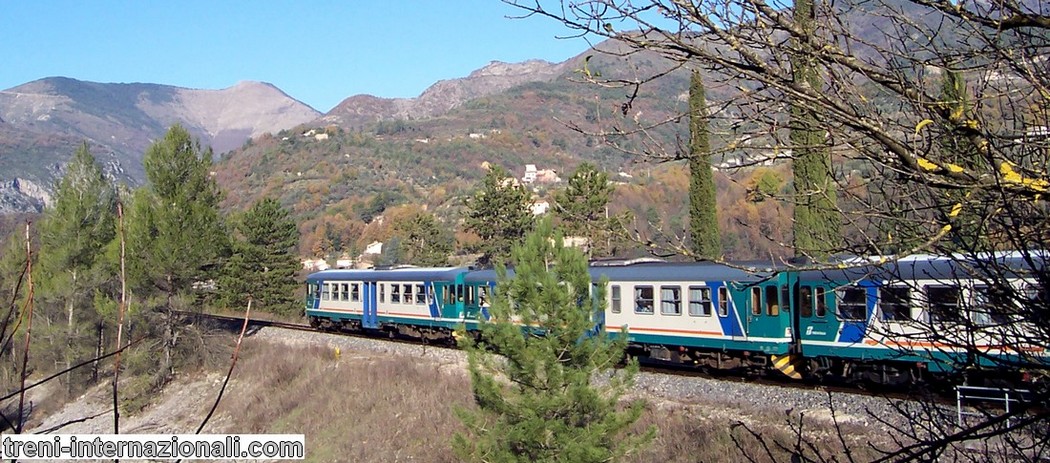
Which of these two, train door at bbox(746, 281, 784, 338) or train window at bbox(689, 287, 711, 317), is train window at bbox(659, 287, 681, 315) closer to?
train window at bbox(689, 287, 711, 317)

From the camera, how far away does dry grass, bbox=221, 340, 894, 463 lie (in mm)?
12422

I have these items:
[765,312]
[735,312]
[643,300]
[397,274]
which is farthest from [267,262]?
[765,312]

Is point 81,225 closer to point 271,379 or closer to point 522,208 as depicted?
point 271,379

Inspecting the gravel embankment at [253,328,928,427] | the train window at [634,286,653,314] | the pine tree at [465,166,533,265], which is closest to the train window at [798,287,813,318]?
the gravel embankment at [253,328,928,427]

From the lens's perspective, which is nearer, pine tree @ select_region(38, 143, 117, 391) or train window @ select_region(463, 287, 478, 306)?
train window @ select_region(463, 287, 478, 306)

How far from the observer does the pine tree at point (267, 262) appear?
140 feet

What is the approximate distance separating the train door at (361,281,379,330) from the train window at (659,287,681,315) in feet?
44.8

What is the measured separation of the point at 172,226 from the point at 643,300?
18519mm

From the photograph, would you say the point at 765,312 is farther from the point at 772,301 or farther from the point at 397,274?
the point at 397,274

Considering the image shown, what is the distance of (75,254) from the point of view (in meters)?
33.2

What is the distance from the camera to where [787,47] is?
2.88 meters

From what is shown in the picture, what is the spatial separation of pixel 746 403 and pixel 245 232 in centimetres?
3448

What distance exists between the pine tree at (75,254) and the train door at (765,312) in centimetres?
2599

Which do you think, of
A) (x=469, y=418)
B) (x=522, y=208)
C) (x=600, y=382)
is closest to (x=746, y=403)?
(x=600, y=382)
